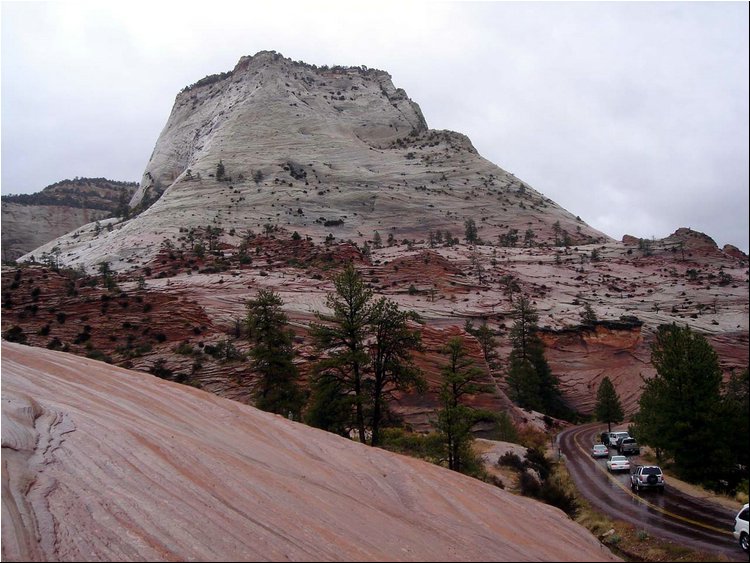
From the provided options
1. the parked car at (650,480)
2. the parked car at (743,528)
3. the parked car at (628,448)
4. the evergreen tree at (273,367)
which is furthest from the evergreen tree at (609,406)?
the parked car at (743,528)

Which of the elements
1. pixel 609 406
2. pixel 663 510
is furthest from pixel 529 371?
pixel 663 510

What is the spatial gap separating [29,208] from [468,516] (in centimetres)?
15091

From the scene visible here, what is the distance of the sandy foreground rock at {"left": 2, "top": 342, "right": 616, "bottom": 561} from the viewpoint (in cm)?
677

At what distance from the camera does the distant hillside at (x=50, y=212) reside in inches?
4616

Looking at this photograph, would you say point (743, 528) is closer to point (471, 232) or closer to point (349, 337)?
point (349, 337)

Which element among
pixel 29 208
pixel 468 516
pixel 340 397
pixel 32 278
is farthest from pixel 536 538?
pixel 29 208

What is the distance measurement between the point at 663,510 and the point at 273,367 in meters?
19.8

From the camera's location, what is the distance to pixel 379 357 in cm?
2458

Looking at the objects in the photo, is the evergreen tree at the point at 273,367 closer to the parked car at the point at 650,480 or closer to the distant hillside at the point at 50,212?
the parked car at the point at 650,480

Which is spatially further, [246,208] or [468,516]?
[246,208]

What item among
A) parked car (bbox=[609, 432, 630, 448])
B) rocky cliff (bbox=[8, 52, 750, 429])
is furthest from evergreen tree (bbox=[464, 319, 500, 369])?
parked car (bbox=[609, 432, 630, 448])

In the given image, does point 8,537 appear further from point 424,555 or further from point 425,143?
point 425,143

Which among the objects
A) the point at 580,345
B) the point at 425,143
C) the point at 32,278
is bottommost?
the point at 580,345

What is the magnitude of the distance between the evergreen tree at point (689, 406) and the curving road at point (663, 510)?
155 centimetres
